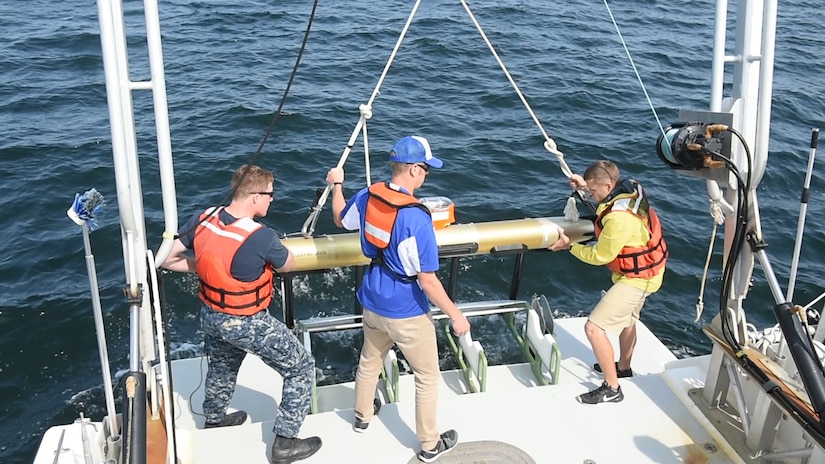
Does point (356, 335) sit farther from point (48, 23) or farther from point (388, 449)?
point (48, 23)

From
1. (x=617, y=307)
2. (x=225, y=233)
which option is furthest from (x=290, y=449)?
(x=617, y=307)

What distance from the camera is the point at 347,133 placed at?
489 inches

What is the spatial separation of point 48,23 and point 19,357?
12.6 m

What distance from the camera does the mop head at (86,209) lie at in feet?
9.54

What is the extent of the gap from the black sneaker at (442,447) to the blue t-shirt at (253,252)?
4.34 ft

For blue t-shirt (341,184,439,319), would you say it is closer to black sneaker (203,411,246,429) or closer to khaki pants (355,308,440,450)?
khaki pants (355,308,440,450)

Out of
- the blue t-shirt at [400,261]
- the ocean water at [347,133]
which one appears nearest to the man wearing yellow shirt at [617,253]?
A: the blue t-shirt at [400,261]

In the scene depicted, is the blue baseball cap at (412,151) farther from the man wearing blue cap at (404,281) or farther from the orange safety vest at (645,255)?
the orange safety vest at (645,255)

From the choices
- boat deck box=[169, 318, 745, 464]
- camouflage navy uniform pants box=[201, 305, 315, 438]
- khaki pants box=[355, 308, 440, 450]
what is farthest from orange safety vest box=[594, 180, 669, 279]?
camouflage navy uniform pants box=[201, 305, 315, 438]

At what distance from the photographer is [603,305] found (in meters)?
4.79

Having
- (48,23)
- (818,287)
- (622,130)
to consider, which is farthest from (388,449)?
(48,23)

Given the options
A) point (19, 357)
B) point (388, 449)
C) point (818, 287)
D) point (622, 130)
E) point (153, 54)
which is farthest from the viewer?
point (622, 130)

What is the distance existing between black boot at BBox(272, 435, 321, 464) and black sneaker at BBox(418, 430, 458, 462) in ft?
2.04

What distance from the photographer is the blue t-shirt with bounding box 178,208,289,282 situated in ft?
12.7
